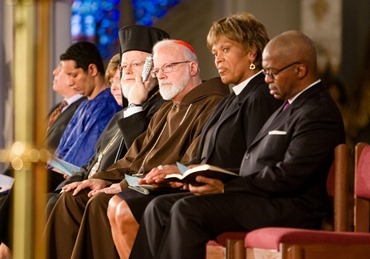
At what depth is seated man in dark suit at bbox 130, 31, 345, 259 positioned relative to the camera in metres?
3.52

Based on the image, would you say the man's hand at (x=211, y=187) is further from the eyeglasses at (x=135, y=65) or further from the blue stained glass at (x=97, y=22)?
the blue stained glass at (x=97, y=22)

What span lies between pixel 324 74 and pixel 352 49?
30 cm

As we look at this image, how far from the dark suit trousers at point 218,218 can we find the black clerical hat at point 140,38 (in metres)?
2.38

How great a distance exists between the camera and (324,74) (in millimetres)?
6129

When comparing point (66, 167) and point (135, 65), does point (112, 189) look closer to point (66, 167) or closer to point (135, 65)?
point (66, 167)

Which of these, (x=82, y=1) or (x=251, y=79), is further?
(x=82, y=1)

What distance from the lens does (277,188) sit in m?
3.53

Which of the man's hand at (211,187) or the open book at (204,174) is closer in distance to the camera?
the open book at (204,174)

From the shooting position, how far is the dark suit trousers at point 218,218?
353 centimetres

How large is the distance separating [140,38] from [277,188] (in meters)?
2.60

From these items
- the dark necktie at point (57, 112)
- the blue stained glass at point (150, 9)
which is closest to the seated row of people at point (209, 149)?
the dark necktie at point (57, 112)

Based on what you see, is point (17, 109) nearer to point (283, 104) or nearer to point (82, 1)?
point (283, 104)

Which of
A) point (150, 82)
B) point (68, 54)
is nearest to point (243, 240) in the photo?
point (150, 82)

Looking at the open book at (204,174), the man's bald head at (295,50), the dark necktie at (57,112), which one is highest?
the man's bald head at (295,50)
